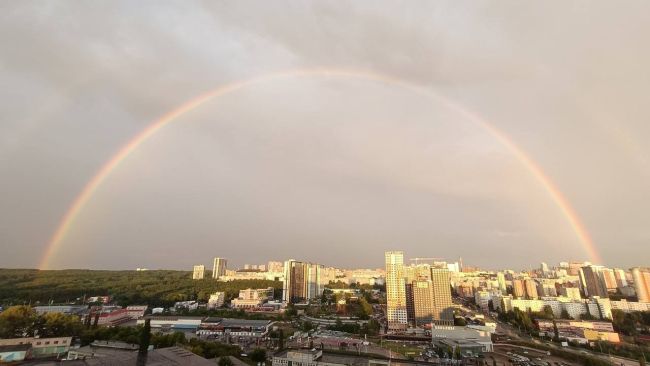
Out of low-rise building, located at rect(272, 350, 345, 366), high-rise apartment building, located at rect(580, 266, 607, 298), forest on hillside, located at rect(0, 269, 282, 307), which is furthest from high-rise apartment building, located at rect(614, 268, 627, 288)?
low-rise building, located at rect(272, 350, 345, 366)

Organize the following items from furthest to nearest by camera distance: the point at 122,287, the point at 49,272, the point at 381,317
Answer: the point at 49,272, the point at 122,287, the point at 381,317

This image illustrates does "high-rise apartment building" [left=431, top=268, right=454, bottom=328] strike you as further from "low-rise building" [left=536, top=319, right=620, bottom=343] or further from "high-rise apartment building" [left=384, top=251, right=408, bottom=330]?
"low-rise building" [left=536, top=319, right=620, bottom=343]

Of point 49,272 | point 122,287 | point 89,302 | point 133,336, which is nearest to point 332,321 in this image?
point 133,336

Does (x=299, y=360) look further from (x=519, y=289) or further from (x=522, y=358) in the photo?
(x=519, y=289)

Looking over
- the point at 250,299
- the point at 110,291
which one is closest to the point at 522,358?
the point at 250,299

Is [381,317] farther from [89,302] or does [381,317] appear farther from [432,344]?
[89,302]

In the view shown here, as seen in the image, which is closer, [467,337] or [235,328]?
[467,337]
